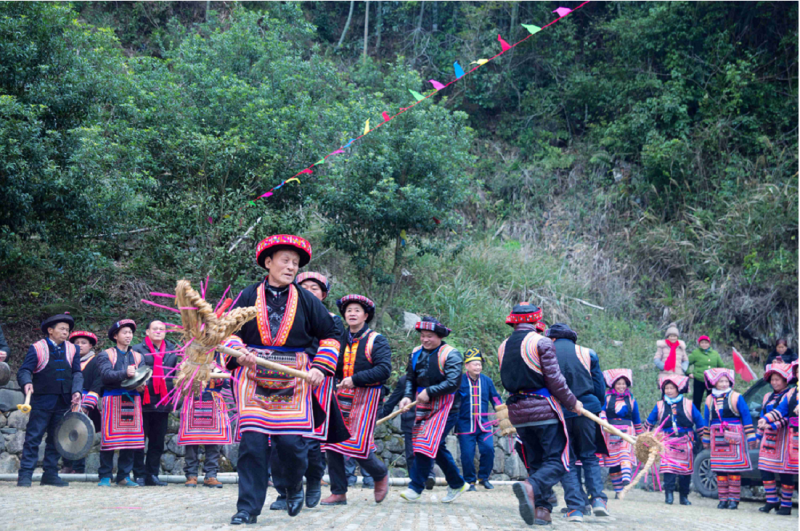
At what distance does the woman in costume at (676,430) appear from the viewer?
9.40m

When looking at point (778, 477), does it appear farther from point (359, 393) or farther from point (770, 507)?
point (359, 393)

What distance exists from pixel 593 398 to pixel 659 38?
15.9 m

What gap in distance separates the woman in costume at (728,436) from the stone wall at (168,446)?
11.8 ft

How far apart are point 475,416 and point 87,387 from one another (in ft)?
15.7

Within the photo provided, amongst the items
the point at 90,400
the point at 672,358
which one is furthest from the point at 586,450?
the point at 672,358

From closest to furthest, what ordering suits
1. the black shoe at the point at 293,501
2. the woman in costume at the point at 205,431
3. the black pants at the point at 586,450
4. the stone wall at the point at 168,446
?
the black shoe at the point at 293,501, the black pants at the point at 586,450, the woman in costume at the point at 205,431, the stone wall at the point at 168,446

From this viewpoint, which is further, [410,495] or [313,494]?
[410,495]

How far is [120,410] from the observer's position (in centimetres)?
862

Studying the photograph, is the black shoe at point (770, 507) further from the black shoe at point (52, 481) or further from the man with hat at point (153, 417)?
the black shoe at point (52, 481)

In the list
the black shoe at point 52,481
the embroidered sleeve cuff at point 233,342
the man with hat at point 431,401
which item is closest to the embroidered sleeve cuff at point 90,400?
the black shoe at point 52,481

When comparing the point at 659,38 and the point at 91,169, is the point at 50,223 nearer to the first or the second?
the point at 91,169

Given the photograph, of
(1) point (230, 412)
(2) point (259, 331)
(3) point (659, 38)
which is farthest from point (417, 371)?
(3) point (659, 38)

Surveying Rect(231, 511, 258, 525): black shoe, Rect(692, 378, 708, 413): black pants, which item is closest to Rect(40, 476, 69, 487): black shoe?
Rect(231, 511, 258, 525): black shoe

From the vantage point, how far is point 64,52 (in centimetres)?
1045
